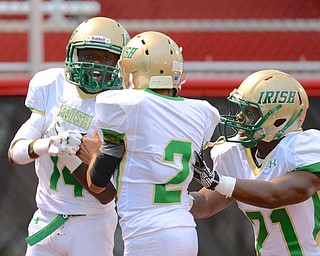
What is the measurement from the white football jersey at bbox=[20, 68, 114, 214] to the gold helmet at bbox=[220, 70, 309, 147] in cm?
66

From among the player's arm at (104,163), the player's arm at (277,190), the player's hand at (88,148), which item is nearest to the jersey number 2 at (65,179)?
the player's hand at (88,148)

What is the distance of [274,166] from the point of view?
139 inches

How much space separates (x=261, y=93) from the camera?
3.58 m

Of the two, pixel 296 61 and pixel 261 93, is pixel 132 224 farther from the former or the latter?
pixel 296 61

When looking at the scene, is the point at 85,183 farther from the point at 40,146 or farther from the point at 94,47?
the point at 94,47

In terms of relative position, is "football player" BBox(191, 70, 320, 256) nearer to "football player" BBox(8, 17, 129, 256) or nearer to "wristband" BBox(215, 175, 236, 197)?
"wristband" BBox(215, 175, 236, 197)

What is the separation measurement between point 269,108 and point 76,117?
861 millimetres

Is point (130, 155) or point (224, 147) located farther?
point (224, 147)

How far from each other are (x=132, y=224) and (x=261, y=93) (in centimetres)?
82

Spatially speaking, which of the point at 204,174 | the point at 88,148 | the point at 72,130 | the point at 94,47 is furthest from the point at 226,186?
the point at 94,47

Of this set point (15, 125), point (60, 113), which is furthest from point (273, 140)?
point (15, 125)

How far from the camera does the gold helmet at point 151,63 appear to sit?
3.32 m

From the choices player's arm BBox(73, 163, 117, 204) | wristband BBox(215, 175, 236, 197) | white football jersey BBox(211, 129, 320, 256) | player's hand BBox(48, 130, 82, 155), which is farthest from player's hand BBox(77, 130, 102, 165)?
white football jersey BBox(211, 129, 320, 256)

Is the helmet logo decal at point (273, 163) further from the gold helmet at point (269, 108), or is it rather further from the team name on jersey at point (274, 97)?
the team name on jersey at point (274, 97)
